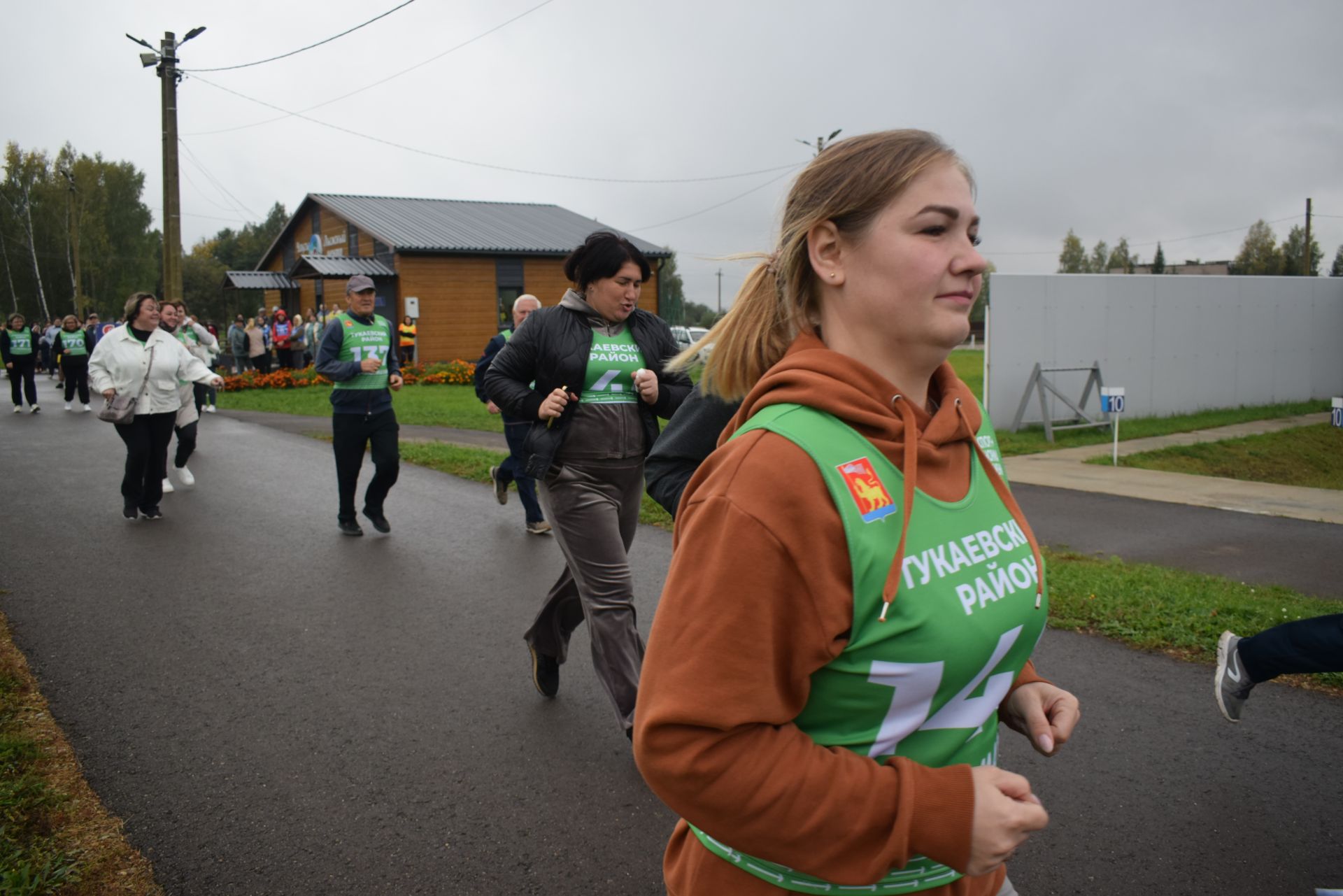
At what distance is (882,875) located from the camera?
1.33 metres

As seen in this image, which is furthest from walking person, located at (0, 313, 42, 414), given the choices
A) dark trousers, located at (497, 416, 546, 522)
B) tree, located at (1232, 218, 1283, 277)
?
tree, located at (1232, 218, 1283, 277)

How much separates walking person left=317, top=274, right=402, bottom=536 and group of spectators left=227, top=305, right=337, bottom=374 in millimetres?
21542

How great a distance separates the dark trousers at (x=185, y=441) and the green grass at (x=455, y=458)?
252 centimetres

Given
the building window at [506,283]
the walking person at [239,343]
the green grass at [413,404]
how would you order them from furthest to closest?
the building window at [506,283], the walking person at [239,343], the green grass at [413,404]

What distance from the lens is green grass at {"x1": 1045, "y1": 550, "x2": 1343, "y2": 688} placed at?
5.34 meters

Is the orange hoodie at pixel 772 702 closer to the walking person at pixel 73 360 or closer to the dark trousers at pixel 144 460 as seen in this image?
the dark trousers at pixel 144 460

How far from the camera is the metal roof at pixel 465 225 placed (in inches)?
1435

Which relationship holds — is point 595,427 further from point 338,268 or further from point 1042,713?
point 338,268

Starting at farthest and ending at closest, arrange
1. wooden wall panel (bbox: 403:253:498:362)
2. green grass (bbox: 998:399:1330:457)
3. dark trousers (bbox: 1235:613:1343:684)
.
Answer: wooden wall panel (bbox: 403:253:498:362), green grass (bbox: 998:399:1330:457), dark trousers (bbox: 1235:613:1343:684)

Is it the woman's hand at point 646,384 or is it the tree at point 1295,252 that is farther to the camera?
the tree at point 1295,252

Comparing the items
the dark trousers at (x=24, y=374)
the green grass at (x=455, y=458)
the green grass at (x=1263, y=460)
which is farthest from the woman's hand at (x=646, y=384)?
the dark trousers at (x=24, y=374)

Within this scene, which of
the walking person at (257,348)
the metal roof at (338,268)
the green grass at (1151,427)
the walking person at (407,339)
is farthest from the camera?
the metal roof at (338,268)

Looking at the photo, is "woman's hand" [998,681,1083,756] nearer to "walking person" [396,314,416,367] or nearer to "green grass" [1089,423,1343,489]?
"green grass" [1089,423,1343,489]

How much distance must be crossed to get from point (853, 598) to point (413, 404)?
21.0 metres
